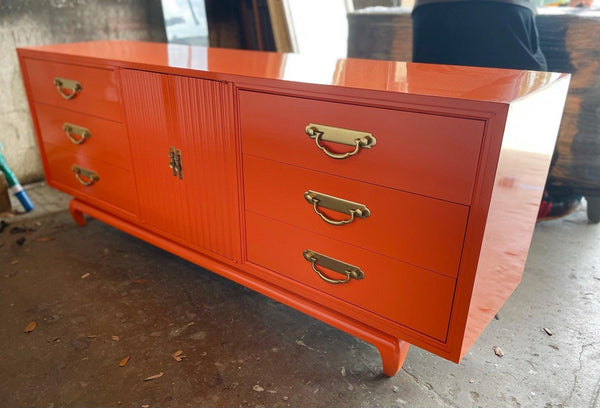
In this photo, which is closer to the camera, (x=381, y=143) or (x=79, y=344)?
(x=381, y=143)

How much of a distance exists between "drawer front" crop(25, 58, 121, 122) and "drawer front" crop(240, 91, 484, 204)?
649 millimetres

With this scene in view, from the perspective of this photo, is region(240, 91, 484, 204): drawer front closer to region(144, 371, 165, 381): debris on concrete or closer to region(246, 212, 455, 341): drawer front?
region(246, 212, 455, 341): drawer front

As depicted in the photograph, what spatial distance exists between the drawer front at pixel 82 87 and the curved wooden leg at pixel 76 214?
0.47m

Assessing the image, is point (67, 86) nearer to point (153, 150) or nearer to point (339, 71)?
point (153, 150)

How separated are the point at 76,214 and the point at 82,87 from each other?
689 mm

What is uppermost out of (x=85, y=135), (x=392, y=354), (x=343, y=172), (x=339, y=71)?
(x=339, y=71)

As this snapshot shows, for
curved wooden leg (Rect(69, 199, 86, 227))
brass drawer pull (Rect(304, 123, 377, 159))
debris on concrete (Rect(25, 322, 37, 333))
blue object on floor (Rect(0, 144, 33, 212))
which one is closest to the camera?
brass drawer pull (Rect(304, 123, 377, 159))

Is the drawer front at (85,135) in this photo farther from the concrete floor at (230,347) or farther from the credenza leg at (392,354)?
the credenza leg at (392,354)

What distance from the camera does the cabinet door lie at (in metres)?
1.36

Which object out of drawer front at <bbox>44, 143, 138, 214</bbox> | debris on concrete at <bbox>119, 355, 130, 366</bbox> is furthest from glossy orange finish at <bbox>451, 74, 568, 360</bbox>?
drawer front at <bbox>44, 143, 138, 214</bbox>

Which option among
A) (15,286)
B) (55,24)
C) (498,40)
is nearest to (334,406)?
(15,286)

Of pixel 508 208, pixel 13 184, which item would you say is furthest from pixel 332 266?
pixel 13 184

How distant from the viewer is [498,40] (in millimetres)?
1695

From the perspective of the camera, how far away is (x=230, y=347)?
4.60ft
